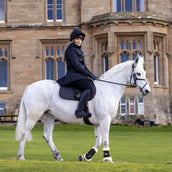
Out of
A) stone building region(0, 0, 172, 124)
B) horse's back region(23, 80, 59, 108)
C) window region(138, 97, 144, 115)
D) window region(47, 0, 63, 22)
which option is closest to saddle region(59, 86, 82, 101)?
horse's back region(23, 80, 59, 108)

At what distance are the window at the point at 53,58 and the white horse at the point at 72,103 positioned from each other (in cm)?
2629

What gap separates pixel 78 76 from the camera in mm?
13172

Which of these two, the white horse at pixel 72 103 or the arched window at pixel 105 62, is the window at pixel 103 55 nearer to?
the arched window at pixel 105 62

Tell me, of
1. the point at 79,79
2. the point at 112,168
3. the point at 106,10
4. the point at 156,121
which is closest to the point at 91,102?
the point at 79,79

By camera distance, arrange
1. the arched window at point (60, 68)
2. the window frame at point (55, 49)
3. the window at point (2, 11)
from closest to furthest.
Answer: the window frame at point (55, 49), the arched window at point (60, 68), the window at point (2, 11)

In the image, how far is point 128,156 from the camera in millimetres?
15273

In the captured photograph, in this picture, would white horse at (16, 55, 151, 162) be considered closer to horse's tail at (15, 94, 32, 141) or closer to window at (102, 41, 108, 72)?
horse's tail at (15, 94, 32, 141)

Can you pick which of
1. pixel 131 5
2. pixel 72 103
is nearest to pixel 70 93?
pixel 72 103

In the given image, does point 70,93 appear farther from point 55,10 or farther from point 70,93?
point 55,10

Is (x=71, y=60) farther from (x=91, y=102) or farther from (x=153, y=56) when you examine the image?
(x=153, y=56)

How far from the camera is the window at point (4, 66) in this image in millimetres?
40125

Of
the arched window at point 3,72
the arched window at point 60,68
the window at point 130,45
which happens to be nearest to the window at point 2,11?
the arched window at point 3,72

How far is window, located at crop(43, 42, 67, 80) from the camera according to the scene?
3972cm

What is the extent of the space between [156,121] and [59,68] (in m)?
8.62
